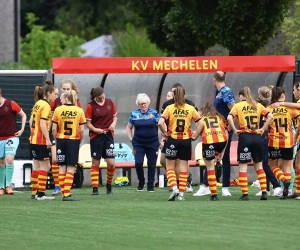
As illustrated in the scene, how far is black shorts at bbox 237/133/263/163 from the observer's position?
57.8 feet

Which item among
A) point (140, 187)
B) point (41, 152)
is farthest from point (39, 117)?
point (140, 187)

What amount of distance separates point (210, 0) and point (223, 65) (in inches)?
443

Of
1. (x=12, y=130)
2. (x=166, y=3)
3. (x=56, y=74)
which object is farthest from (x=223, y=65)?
(x=166, y=3)

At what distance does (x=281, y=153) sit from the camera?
59.6 ft

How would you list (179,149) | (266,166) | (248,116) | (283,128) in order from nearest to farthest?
(248,116) → (179,149) → (283,128) → (266,166)

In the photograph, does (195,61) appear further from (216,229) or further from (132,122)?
(216,229)

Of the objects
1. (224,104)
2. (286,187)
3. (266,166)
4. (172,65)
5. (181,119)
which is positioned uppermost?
(172,65)

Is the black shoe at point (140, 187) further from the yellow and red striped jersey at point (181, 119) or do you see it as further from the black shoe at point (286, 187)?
the black shoe at point (286, 187)

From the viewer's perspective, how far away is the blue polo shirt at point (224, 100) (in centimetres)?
1861

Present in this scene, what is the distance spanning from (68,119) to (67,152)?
0.51m

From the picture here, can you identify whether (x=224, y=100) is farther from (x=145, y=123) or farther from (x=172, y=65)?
(x=172, y=65)

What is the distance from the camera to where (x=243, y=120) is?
57.6ft

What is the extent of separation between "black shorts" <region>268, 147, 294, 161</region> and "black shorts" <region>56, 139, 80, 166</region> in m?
3.05

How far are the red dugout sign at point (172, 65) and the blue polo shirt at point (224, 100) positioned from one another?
5.92 meters
